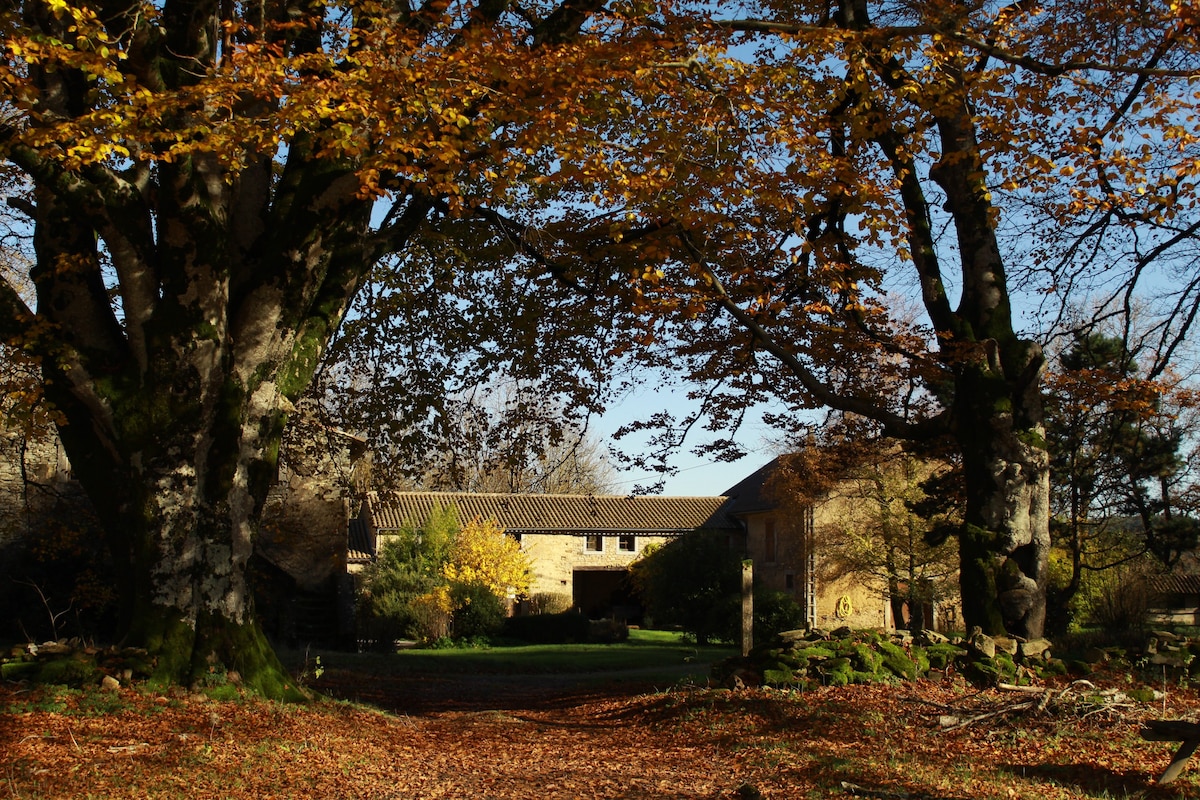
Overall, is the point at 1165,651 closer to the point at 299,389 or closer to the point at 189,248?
the point at 299,389

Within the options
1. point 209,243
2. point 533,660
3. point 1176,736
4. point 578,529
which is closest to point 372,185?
point 209,243

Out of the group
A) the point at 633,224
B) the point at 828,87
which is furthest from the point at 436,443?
the point at 828,87

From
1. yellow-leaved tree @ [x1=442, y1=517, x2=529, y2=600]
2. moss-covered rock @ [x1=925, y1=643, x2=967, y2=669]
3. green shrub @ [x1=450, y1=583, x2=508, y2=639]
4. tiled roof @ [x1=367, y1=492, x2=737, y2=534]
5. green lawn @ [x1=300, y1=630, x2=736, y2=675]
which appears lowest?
green lawn @ [x1=300, y1=630, x2=736, y2=675]

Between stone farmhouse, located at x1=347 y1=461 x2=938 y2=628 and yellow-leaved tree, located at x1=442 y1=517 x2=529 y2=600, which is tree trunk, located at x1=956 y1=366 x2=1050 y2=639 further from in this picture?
stone farmhouse, located at x1=347 y1=461 x2=938 y2=628

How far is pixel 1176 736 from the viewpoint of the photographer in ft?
19.7

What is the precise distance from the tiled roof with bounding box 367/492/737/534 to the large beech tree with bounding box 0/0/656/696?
98.3 feet

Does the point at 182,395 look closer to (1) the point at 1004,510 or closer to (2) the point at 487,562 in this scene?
(1) the point at 1004,510

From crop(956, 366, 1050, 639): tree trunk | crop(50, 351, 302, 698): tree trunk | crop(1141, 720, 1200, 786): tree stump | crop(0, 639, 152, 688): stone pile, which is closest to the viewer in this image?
crop(1141, 720, 1200, 786): tree stump

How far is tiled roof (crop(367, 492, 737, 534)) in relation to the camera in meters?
41.7

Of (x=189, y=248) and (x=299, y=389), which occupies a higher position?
(x=189, y=248)

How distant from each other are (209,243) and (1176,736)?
343 inches

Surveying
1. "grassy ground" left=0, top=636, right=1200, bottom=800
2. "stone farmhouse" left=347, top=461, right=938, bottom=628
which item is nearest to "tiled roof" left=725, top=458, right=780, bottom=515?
"stone farmhouse" left=347, top=461, right=938, bottom=628

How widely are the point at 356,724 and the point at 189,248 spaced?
15.7 ft

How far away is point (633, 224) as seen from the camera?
1277 cm
